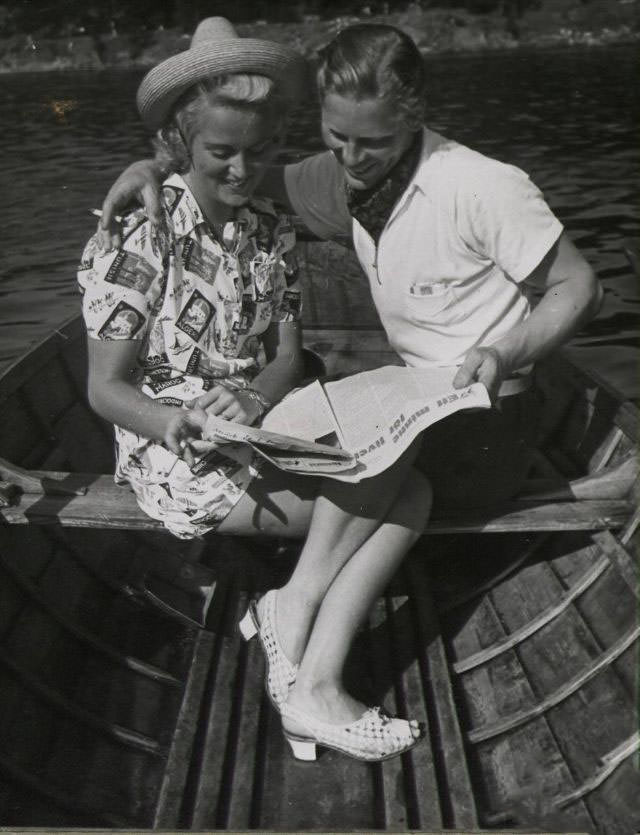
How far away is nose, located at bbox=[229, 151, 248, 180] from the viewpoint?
257 cm

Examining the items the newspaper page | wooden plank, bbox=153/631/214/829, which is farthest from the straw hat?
wooden plank, bbox=153/631/214/829

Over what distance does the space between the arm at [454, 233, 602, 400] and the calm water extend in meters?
4.97

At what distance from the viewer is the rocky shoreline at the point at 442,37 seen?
1331 inches

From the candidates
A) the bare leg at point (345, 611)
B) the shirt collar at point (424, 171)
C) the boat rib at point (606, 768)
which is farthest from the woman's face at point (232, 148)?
the boat rib at point (606, 768)

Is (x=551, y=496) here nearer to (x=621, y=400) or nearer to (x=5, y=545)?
(x=621, y=400)

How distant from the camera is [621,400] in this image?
11.2 feet

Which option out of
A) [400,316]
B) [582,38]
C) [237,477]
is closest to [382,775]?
[237,477]

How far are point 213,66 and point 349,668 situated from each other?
1.89 metres

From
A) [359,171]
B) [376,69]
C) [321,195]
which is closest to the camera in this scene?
[376,69]

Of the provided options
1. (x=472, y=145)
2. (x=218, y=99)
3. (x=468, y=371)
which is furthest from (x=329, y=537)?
(x=472, y=145)

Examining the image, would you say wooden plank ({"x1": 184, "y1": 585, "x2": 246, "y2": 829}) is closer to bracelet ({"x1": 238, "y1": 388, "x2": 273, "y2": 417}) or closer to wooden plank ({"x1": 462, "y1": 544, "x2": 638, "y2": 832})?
wooden plank ({"x1": 462, "y1": 544, "x2": 638, "y2": 832})

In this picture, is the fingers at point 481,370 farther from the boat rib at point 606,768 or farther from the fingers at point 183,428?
the boat rib at point 606,768

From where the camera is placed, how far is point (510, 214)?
2.51m

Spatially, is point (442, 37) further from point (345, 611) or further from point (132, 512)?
point (345, 611)
